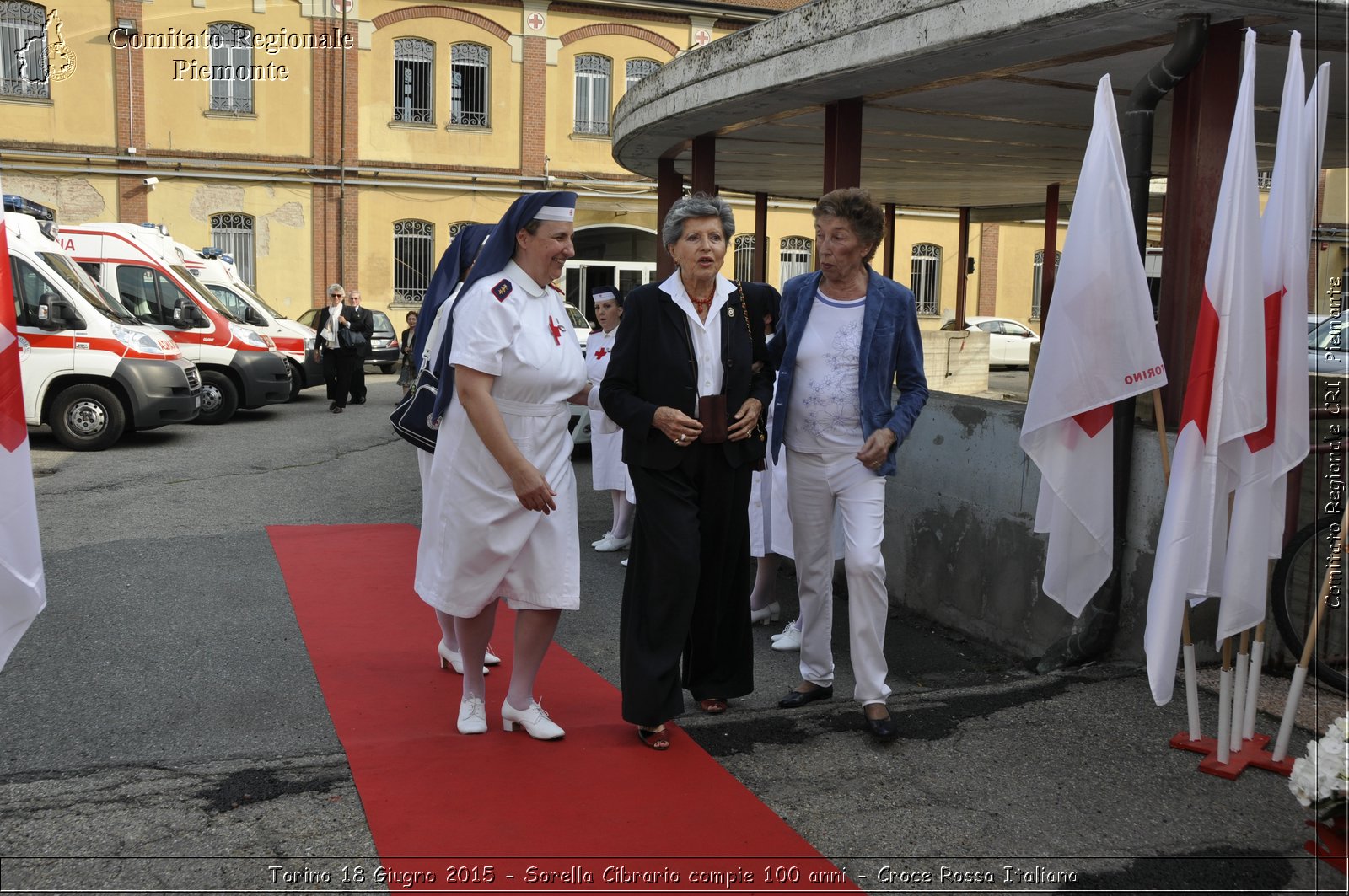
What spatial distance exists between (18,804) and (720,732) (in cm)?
252

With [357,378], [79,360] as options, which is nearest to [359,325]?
[357,378]

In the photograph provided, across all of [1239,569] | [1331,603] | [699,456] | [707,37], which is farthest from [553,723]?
[707,37]

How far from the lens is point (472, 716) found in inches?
194

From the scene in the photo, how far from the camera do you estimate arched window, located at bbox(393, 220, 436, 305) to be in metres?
31.8

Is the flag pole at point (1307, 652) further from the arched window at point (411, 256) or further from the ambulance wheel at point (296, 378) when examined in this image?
the arched window at point (411, 256)

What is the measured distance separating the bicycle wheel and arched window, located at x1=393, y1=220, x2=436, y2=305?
92.0 ft

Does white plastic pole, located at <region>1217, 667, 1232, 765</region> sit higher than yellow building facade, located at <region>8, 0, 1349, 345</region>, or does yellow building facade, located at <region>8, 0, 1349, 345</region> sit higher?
yellow building facade, located at <region>8, 0, 1349, 345</region>

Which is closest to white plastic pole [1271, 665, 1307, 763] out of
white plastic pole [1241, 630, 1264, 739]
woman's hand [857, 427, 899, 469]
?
white plastic pole [1241, 630, 1264, 739]

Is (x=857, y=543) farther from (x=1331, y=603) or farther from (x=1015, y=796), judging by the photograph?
(x=1331, y=603)

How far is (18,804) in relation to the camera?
13.6ft

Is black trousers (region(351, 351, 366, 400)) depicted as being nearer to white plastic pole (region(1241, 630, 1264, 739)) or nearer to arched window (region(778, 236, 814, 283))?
white plastic pole (region(1241, 630, 1264, 739))

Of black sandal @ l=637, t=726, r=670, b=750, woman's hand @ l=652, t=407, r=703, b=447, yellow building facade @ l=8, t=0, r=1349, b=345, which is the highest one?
yellow building facade @ l=8, t=0, r=1349, b=345

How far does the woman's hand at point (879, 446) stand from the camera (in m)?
4.95

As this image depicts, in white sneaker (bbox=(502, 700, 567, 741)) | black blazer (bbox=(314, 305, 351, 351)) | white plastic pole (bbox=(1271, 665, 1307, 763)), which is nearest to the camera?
white plastic pole (bbox=(1271, 665, 1307, 763))
